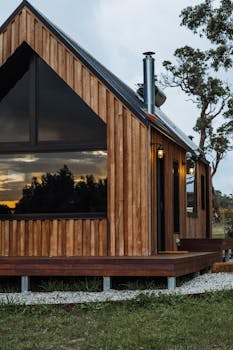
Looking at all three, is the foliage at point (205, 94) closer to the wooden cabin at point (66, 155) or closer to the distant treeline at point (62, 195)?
the wooden cabin at point (66, 155)

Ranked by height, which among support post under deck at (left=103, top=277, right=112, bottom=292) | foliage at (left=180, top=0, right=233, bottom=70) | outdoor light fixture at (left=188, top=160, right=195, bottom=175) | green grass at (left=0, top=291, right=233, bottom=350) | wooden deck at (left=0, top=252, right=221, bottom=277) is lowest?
green grass at (left=0, top=291, right=233, bottom=350)

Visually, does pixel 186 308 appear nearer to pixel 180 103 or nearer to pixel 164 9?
pixel 164 9

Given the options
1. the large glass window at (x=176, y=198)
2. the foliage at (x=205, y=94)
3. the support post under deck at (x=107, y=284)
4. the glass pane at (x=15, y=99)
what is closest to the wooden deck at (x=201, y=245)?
the large glass window at (x=176, y=198)

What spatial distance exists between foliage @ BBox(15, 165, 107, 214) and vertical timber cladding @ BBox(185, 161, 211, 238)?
4.14 m

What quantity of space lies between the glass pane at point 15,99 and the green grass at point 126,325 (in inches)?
144

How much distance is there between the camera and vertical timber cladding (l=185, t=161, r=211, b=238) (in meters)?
14.2

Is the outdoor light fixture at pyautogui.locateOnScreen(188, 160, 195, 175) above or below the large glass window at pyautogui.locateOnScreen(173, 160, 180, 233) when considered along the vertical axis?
above

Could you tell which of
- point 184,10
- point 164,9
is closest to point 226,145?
point 164,9

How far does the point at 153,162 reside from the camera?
10.5 meters

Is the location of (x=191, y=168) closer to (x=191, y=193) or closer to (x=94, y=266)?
(x=191, y=193)

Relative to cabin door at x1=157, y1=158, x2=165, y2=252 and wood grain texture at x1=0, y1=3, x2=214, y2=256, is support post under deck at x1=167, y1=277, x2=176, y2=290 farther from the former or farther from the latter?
cabin door at x1=157, y1=158, x2=165, y2=252

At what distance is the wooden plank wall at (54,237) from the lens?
9500 millimetres

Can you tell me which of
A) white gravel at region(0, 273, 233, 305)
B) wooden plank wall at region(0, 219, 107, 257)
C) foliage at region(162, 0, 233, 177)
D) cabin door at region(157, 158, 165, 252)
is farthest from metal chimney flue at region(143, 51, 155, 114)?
foliage at region(162, 0, 233, 177)

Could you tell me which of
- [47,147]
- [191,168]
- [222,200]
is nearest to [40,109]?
[47,147]
